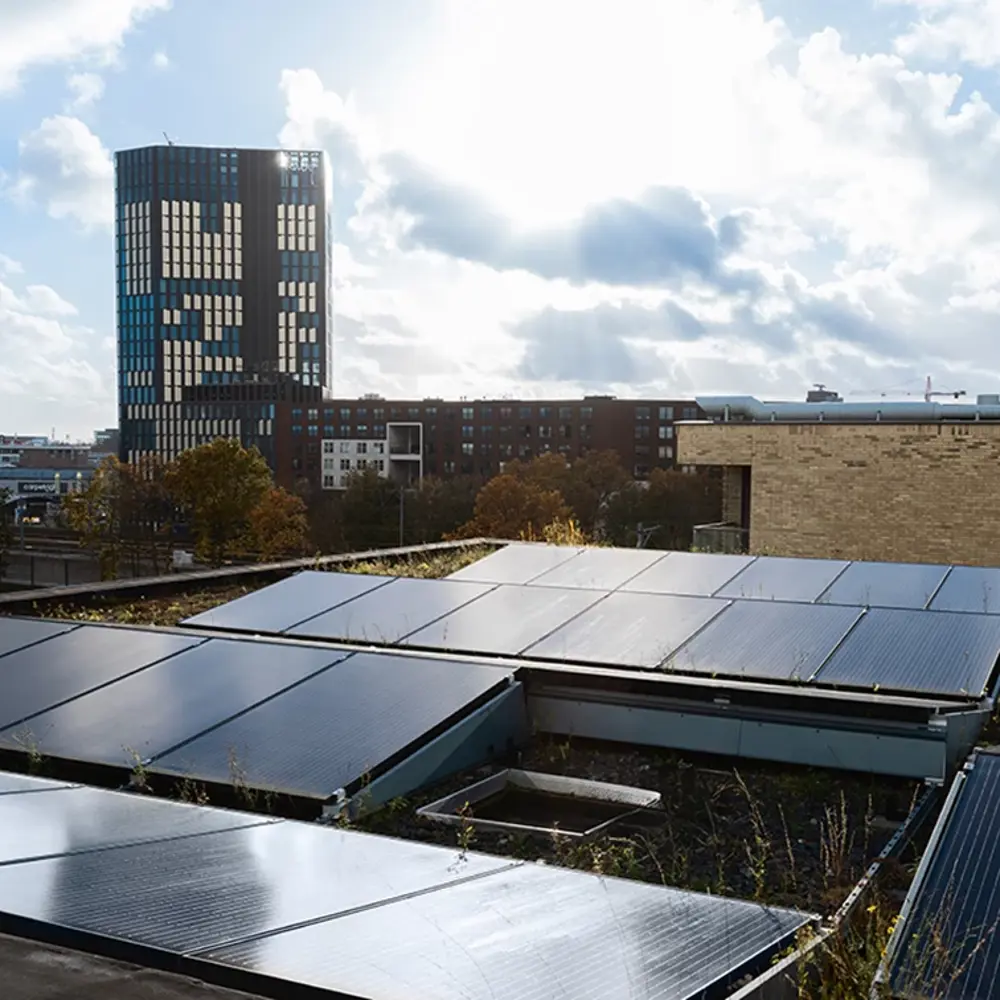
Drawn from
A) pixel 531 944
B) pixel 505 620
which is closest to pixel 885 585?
pixel 505 620

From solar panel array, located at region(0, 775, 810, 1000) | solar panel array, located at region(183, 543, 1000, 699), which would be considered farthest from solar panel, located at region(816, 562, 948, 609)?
solar panel array, located at region(0, 775, 810, 1000)

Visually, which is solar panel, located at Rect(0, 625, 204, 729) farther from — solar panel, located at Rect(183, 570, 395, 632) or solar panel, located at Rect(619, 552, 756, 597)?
solar panel, located at Rect(619, 552, 756, 597)

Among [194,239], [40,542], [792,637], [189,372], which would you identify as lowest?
[40,542]

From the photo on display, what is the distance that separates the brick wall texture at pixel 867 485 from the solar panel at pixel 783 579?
2240 centimetres

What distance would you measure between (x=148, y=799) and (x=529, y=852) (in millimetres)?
2080

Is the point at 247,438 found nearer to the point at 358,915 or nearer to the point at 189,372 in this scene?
the point at 189,372

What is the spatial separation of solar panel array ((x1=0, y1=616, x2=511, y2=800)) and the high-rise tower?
155m

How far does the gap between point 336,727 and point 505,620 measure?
311 cm

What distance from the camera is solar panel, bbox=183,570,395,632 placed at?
35.5 ft

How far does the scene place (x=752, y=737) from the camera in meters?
7.73

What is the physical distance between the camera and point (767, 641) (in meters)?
9.12

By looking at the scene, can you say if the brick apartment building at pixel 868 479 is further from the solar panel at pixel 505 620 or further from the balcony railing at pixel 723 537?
the solar panel at pixel 505 620

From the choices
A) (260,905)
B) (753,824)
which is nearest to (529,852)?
(753,824)

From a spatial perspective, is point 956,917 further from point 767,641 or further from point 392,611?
point 392,611
